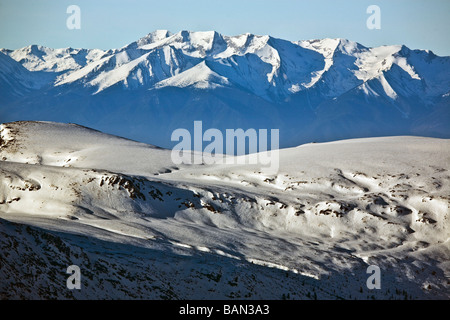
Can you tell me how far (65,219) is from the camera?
5209cm

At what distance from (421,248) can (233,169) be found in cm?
2909

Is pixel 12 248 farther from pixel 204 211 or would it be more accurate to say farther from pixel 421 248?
pixel 421 248

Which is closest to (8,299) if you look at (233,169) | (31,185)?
(31,185)

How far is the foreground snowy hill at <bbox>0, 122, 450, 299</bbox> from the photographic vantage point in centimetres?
3603

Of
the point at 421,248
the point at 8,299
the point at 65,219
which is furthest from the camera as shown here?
the point at 421,248

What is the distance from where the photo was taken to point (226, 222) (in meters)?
61.3

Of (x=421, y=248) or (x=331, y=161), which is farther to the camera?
(x=331, y=161)

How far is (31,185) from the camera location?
61969mm

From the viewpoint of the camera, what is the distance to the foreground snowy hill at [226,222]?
3603 centimetres

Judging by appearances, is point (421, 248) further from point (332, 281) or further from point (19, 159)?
point (19, 159)

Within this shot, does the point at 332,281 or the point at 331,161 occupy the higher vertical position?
the point at 331,161

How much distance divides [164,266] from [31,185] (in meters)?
27.5
